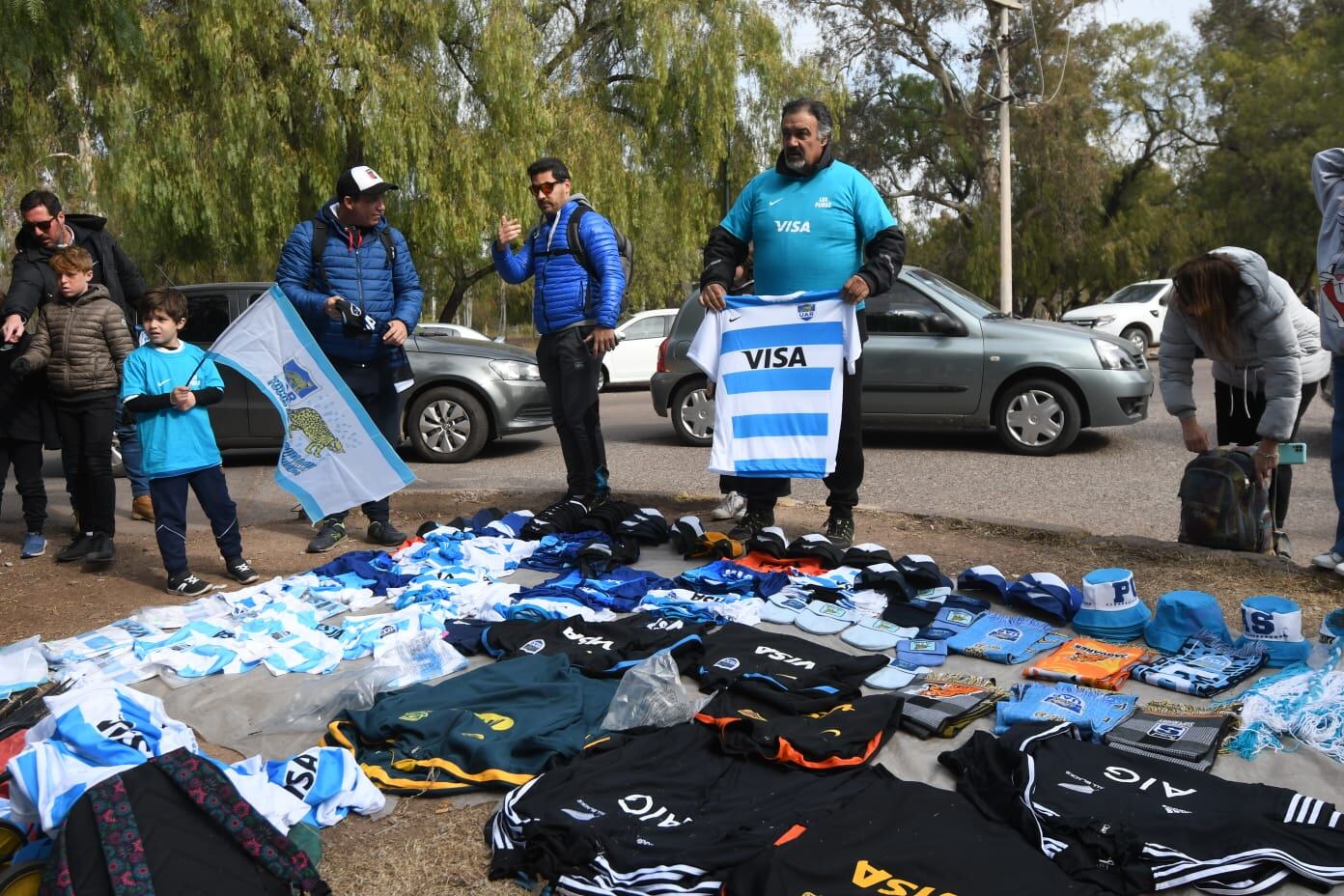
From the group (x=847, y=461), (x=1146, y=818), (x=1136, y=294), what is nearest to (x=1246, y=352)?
(x=847, y=461)

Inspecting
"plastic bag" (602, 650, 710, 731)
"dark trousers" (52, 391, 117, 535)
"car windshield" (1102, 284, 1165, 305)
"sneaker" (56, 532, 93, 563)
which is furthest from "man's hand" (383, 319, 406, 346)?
"car windshield" (1102, 284, 1165, 305)

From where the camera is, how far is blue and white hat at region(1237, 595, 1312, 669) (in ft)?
13.7

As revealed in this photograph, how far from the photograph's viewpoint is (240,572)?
20.3 feet

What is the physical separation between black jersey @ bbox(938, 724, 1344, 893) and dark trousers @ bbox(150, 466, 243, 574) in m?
4.32

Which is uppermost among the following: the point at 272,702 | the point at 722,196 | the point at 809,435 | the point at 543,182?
the point at 722,196

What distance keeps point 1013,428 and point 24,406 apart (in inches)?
321

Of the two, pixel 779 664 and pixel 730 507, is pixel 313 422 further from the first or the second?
pixel 779 664

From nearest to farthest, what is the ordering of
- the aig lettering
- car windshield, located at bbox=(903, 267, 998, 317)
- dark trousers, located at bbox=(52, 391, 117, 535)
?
the aig lettering < dark trousers, located at bbox=(52, 391, 117, 535) < car windshield, located at bbox=(903, 267, 998, 317)

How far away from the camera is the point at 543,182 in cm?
691

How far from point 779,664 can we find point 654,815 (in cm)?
121

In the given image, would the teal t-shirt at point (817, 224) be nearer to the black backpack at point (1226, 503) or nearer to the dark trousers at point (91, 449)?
the black backpack at point (1226, 503)

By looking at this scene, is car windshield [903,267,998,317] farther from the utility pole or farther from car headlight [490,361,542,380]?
the utility pole

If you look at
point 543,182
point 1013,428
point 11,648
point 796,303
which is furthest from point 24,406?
point 1013,428

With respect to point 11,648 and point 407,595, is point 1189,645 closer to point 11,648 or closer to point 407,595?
point 407,595
